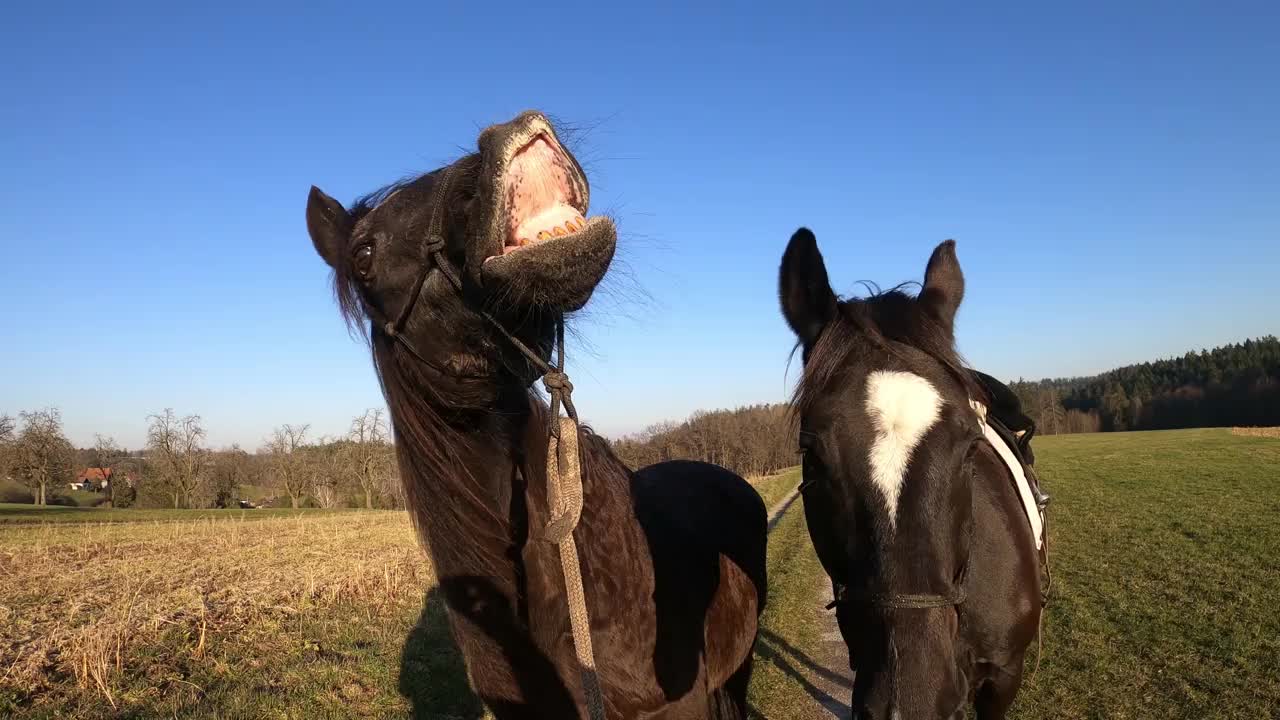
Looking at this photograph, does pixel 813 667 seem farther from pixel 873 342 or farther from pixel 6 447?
pixel 6 447

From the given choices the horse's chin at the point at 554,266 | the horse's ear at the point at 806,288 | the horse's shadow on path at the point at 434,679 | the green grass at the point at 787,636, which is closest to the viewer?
the horse's chin at the point at 554,266

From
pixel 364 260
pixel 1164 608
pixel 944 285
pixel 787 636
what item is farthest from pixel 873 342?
pixel 1164 608

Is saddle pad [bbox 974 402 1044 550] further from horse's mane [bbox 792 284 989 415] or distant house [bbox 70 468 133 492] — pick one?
distant house [bbox 70 468 133 492]

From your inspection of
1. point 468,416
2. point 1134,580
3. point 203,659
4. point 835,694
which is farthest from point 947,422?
point 1134,580

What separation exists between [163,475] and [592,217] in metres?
72.8

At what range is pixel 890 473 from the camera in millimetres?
1988

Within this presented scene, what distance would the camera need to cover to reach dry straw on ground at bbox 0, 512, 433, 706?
22.7 feet

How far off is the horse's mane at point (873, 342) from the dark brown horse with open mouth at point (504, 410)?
904mm

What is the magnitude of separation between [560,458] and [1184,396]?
10393cm

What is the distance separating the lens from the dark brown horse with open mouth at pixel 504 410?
169cm

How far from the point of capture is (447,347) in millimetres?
1979

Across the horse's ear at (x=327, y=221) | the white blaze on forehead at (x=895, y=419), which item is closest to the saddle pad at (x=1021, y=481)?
the white blaze on forehead at (x=895, y=419)

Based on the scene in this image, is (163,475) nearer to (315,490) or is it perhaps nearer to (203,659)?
(315,490)

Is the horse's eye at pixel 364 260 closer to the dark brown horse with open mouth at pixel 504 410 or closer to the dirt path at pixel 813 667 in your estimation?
the dark brown horse with open mouth at pixel 504 410
